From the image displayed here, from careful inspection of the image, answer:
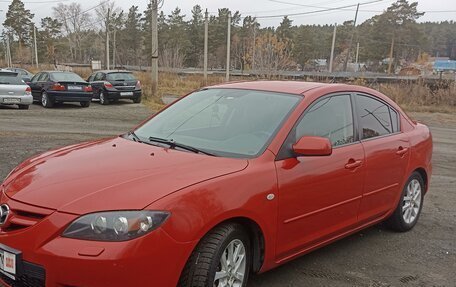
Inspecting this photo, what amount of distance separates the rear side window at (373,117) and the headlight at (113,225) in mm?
2446

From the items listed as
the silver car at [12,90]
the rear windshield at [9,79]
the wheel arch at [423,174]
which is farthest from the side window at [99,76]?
the wheel arch at [423,174]

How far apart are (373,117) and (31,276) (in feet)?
11.1

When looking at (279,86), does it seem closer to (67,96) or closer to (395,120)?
(395,120)

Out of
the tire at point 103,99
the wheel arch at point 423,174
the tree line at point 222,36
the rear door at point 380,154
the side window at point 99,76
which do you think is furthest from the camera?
the tree line at point 222,36

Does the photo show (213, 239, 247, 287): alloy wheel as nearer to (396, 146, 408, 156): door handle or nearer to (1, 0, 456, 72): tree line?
(396, 146, 408, 156): door handle

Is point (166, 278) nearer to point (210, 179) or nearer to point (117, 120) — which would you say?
point (210, 179)

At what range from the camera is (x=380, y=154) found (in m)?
4.45

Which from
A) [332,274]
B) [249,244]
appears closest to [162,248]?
[249,244]

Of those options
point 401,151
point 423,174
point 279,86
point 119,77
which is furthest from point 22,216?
point 119,77

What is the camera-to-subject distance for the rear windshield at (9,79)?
16297mm

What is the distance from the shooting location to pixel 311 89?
4121 mm

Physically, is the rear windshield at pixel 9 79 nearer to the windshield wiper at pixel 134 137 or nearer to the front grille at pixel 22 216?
the windshield wiper at pixel 134 137

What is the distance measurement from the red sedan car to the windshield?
1 centimetres

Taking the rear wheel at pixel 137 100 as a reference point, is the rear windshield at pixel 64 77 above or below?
above
